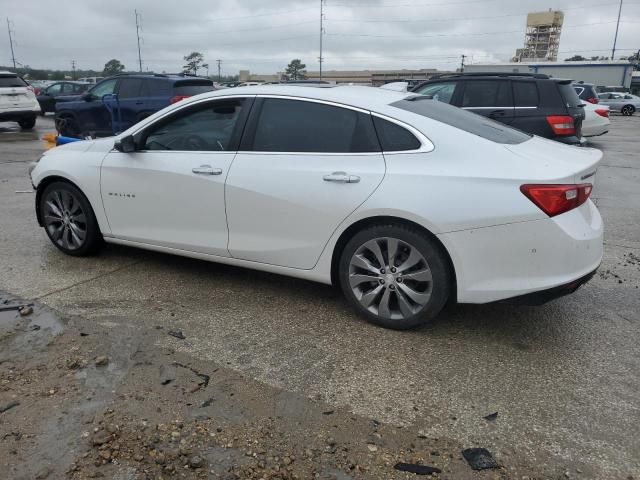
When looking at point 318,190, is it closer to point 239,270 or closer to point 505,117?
point 239,270

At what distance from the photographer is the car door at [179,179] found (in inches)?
165

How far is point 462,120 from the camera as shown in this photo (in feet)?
13.0

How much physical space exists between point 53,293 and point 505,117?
7.27 meters

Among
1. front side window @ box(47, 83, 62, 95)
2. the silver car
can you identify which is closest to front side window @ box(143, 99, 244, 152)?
front side window @ box(47, 83, 62, 95)

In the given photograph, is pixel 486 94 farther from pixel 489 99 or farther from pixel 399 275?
pixel 399 275

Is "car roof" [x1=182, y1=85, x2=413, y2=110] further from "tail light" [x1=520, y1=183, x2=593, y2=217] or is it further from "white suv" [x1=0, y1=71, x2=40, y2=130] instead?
"white suv" [x1=0, y1=71, x2=40, y2=130]

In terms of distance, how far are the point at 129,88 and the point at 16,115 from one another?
309 inches

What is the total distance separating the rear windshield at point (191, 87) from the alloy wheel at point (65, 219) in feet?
25.1

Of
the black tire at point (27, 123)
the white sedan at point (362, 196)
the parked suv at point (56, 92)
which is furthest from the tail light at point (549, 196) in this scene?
the parked suv at point (56, 92)

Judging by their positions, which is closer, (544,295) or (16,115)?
(544,295)

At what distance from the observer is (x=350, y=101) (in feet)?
12.8

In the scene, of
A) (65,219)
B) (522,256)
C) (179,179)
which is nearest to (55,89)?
(65,219)

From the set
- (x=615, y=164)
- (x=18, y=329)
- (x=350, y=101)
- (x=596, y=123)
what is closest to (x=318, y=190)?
(x=350, y=101)

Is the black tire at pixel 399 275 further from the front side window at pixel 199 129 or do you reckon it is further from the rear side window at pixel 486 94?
the rear side window at pixel 486 94
